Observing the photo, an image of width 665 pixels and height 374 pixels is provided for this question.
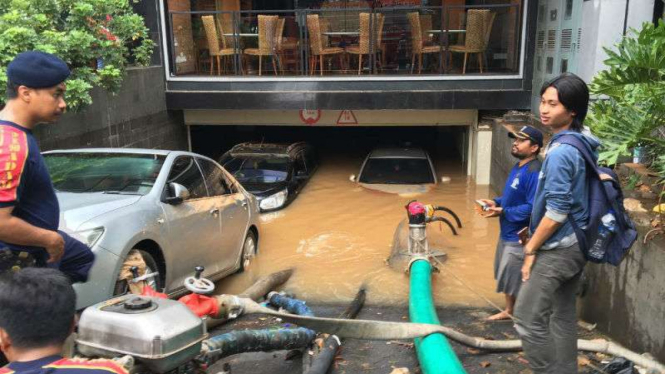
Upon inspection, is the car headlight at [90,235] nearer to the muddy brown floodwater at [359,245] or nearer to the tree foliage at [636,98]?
the muddy brown floodwater at [359,245]

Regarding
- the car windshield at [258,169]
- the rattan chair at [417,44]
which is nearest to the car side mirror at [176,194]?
the car windshield at [258,169]

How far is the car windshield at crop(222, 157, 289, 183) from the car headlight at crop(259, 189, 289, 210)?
1.47ft

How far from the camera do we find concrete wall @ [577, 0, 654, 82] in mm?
8406

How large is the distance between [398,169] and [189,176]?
6.86m

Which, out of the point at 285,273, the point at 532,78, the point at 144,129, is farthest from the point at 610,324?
the point at 144,129

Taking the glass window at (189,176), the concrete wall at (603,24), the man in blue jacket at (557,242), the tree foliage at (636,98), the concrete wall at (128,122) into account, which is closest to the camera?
the man in blue jacket at (557,242)

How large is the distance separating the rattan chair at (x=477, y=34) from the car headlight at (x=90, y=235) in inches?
393

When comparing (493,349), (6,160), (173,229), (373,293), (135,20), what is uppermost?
(135,20)

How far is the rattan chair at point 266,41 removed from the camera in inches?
515

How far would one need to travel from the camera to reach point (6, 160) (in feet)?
8.04

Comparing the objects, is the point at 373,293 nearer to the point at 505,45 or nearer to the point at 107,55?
the point at 107,55

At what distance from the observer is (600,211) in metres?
3.25

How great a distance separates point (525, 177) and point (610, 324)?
55.9 inches

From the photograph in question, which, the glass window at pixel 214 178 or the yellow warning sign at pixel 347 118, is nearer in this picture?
the glass window at pixel 214 178
